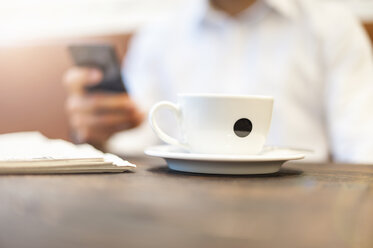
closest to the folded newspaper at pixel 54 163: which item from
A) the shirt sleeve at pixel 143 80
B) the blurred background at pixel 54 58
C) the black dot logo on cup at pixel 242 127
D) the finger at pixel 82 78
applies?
the black dot logo on cup at pixel 242 127

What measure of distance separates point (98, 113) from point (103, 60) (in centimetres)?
28

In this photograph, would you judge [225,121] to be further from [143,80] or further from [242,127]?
[143,80]

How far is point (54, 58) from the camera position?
67.6 inches

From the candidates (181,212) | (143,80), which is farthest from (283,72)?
(181,212)

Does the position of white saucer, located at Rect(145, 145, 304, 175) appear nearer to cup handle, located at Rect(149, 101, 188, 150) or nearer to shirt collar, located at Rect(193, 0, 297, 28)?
cup handle, located at Rect(149, 101, 188, 150)

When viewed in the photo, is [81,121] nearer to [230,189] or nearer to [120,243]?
[230,189]

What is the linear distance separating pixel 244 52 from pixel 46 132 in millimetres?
763

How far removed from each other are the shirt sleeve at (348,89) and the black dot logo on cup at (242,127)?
664 millimetres

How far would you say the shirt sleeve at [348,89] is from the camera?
3.76ft

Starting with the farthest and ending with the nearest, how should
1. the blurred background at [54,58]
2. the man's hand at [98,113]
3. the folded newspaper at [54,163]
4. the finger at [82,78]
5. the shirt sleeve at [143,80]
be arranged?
the blurred background at [54,58]
the shirt sleeve at [143,80]
the man's hand at [98,113]
the finger at [82,78]
the folded newspaper at [54,163]

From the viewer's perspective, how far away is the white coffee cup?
1.68ft

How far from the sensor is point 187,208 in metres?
0.32

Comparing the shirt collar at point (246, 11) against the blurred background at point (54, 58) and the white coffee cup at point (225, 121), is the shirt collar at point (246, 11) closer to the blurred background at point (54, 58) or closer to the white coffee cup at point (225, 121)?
the blurred background at point (54, 58)

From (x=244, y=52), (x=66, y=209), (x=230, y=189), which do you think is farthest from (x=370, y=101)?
(x=66, y=209)
